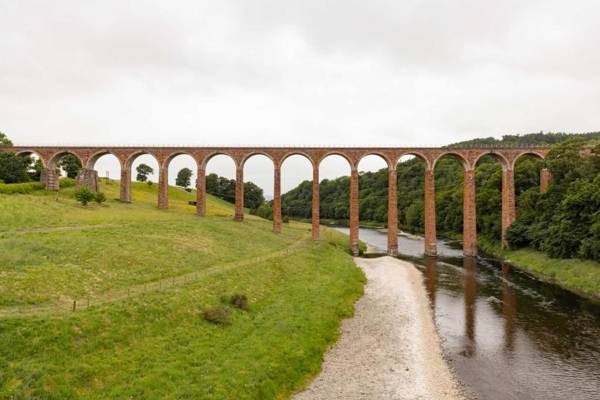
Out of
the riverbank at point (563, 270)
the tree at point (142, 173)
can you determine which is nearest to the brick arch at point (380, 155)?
the riverbank at point (563, 270)

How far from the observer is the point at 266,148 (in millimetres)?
67438

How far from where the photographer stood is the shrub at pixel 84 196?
55.3 m

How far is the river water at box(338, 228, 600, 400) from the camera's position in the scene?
21.3 m

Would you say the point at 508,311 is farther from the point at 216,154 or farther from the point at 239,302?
the point at 216,154

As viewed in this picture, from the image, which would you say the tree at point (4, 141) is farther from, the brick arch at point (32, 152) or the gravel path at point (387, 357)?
the gravel path at point (387, 357)

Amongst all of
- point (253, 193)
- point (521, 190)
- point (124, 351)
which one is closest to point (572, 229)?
point (521, 190)

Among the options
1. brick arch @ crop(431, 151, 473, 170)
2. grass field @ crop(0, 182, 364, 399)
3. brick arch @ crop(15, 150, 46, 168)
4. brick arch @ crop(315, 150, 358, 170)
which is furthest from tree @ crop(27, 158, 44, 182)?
brick arch @ crop(431, 151, 473, 170)

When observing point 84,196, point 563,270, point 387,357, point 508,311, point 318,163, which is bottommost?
point 508,311

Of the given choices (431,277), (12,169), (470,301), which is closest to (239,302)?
(470,301)

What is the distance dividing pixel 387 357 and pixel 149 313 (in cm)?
1458

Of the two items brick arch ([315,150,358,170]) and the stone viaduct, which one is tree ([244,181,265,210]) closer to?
the stone viaduct

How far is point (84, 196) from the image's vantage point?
55344 millimetres

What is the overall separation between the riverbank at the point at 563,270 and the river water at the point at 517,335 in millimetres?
1416

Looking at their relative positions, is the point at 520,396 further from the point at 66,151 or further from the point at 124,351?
the point at 66,151
